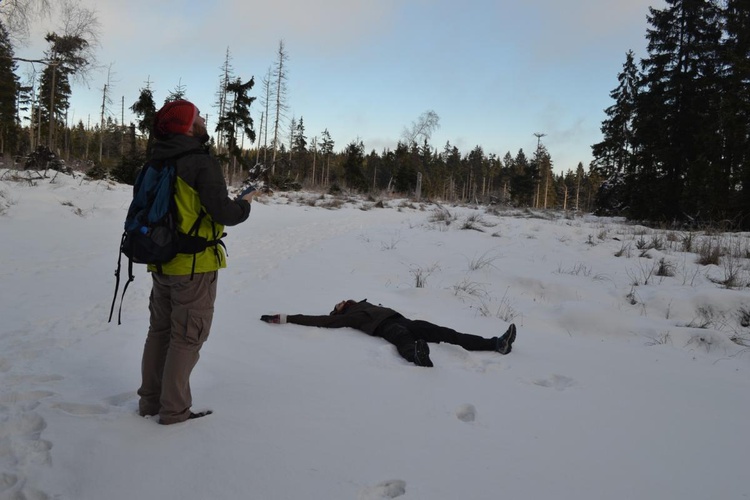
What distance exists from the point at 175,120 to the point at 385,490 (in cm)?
212

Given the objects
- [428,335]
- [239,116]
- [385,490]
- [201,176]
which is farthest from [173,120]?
[239,116]

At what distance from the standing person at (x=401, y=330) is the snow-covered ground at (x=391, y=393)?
0.10 meters

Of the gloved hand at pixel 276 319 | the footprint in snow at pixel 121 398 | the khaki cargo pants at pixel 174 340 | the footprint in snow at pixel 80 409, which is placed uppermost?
the khaki cargo pants at pixel 174 340

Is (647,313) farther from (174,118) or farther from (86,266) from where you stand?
(86,266)

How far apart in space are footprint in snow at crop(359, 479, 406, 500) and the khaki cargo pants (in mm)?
1135

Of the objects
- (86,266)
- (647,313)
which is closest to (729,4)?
(647,313)

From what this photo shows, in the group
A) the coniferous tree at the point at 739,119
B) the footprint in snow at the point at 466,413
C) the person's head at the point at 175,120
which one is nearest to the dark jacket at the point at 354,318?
the footprint in snow at the point at 466,413

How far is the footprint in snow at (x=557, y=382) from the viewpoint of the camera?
331 centimetres

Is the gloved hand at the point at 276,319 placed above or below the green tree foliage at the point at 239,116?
below

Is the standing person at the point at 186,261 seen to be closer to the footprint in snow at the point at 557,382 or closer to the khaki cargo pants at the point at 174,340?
the khaki cargo pants at the point at 174,340

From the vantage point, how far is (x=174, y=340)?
225 centimetres

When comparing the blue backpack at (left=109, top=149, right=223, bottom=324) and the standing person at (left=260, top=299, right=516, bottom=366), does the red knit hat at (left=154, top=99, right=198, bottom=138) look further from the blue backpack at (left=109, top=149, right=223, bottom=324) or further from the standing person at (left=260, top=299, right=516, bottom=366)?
the standing person at (left=260, top=299, right=516, bottom=366)

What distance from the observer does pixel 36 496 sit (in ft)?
5.71

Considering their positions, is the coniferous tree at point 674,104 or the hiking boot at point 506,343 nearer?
the hiking boot at point 506,343
